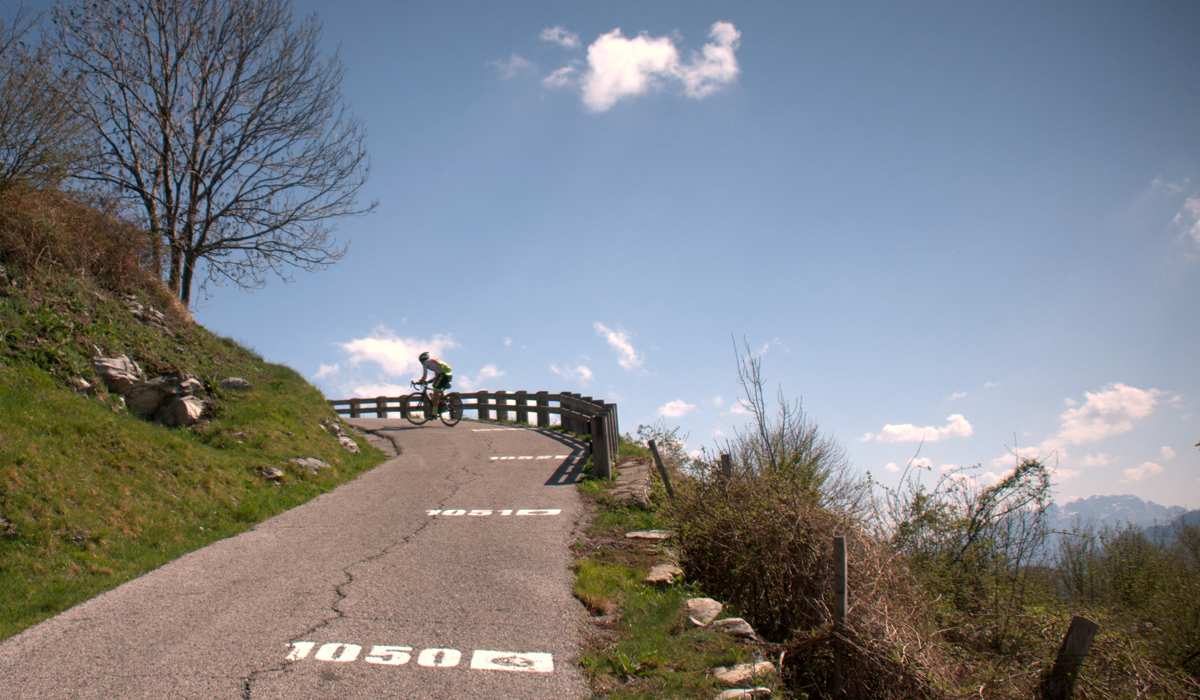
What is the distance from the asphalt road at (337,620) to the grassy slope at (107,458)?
1.55 ft

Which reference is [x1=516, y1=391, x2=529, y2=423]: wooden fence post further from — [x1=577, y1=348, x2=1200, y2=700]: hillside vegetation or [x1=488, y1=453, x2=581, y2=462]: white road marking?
[x1=577, y1=348, x2=1200, y2=700]: hillside vegetation

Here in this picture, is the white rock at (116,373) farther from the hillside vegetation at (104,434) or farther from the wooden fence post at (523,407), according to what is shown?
the wooden fence post at (523,407)

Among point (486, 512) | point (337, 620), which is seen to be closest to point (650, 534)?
point (486, 512)

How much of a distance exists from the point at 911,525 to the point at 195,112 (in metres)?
20.2

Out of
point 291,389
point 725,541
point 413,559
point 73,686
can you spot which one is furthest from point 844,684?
point 291,389

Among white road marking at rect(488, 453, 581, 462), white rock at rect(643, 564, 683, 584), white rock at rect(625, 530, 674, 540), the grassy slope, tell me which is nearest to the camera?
the grassy slope

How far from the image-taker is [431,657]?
4637 millimetres

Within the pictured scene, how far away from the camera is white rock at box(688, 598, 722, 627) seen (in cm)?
591

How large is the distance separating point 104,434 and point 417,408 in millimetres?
12745

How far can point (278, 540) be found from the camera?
786cm

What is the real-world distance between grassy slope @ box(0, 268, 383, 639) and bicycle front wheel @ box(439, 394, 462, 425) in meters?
6.46

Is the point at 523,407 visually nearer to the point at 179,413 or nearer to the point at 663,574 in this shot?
the point at 179,413

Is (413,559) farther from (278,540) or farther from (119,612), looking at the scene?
(119,612)

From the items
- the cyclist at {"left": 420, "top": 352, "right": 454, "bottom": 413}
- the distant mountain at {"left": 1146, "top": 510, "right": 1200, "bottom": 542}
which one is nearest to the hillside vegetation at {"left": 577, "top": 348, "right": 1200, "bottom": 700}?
the distant mountain at {"left": 1146, "top": 510, "right": 1200, "bottom": 542}
